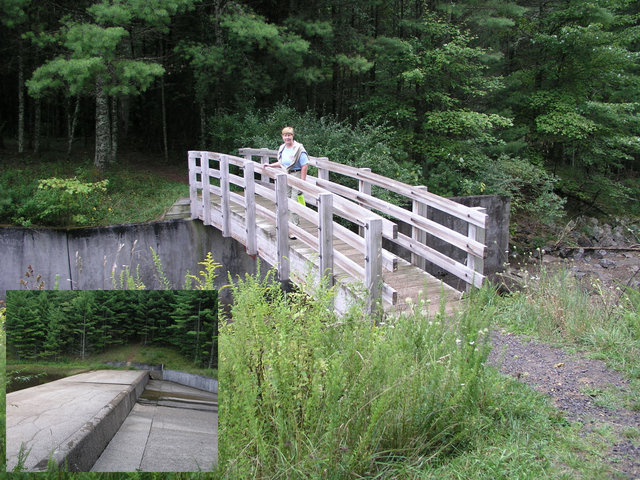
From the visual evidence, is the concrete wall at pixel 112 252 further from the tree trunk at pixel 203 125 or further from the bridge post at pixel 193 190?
the tree trunk at pixel 203 125

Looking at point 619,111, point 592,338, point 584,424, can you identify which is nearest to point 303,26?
point 619,111

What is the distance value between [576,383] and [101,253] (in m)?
9.12

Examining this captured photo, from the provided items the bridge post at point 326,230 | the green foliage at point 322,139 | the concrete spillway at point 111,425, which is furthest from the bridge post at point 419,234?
the concrete spillway at point 111,425

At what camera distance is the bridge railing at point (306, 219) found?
622 centimetres

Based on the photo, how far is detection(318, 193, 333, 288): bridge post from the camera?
6.87 m

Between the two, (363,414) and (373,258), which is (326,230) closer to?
(373,258)

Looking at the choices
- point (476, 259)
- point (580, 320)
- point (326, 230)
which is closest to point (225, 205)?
point (326, 230)

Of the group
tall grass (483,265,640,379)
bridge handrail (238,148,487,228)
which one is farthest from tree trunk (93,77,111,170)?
tall grass (483,265,640,379)

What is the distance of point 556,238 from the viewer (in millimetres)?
A: 16656

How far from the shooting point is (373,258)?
6215 mm

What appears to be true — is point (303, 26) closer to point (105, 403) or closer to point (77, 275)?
point (77, 275)

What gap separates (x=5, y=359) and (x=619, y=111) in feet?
62.0

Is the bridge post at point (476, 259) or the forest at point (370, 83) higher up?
the forest at point (370, 83)

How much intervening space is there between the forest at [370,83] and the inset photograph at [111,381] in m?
10.1
